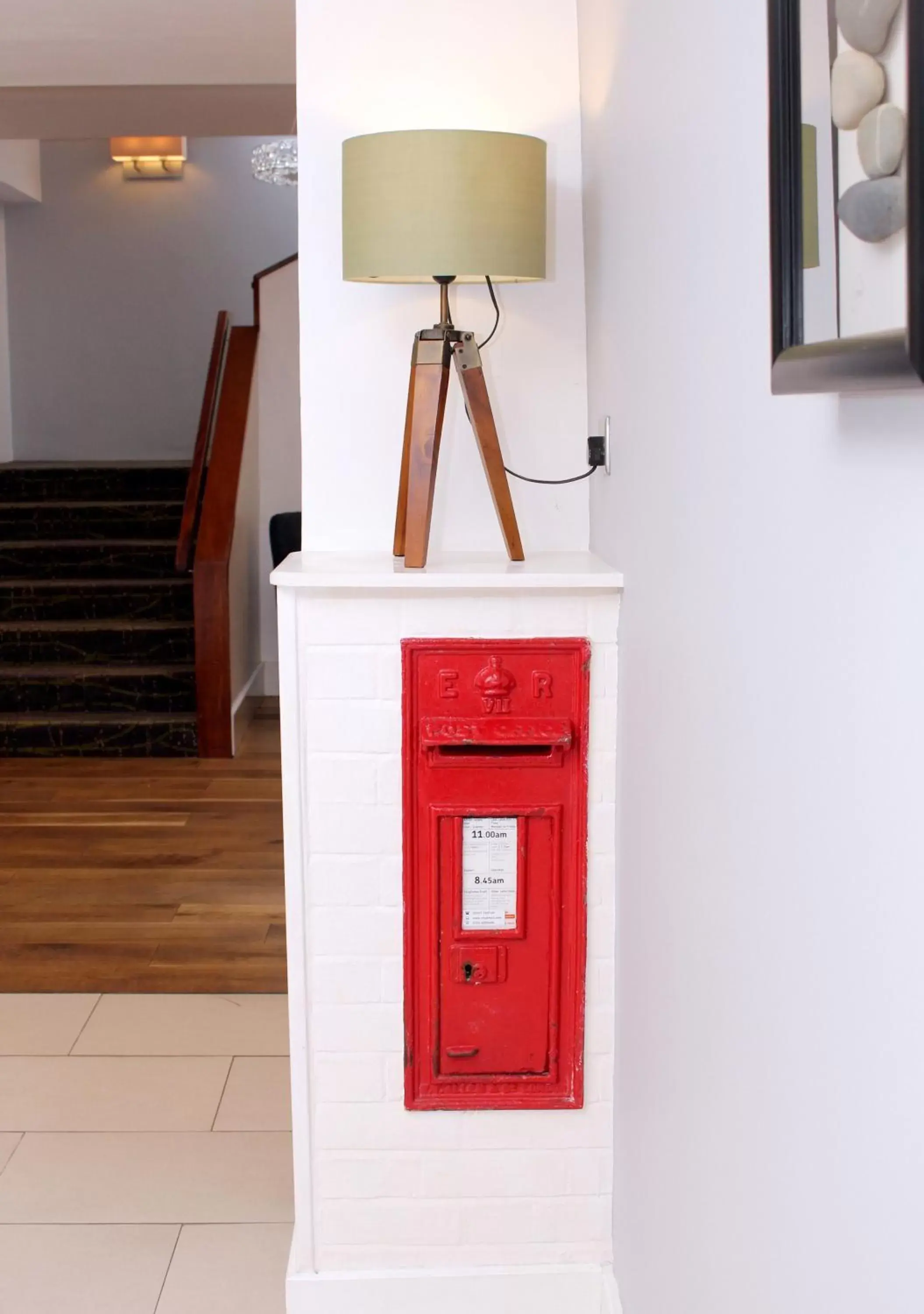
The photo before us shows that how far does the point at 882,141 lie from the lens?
80cm

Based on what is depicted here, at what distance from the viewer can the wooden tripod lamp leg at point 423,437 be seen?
7.24 feet

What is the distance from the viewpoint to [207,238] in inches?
360

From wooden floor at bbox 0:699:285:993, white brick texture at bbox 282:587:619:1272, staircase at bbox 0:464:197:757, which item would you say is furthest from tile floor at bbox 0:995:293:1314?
staircase at bbox 0:464:197:757

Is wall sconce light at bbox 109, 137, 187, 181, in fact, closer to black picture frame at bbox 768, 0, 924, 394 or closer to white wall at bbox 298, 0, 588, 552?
white wall at bbox 298, 0, 588, 552

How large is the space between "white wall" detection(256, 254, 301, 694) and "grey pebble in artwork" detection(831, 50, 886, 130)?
6005mm

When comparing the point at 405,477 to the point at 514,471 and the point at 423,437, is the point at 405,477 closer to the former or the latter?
the point at 423,437

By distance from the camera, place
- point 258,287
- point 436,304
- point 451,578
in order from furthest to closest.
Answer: point 258,287, point 436,304, point 451,578

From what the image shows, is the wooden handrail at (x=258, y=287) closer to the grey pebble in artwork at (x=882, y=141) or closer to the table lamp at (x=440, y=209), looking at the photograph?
the table lamp at (x=440, y=209)

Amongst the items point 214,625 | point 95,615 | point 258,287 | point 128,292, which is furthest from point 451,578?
point 128,292

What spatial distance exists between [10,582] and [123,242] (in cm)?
339

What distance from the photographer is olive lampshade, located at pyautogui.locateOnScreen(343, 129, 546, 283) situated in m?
2.02

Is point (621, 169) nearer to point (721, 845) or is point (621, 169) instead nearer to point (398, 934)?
point (721, 845)

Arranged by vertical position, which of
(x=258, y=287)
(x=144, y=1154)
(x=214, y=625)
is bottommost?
(x=144, y=1154)

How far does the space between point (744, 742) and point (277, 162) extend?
6465 millimetres
